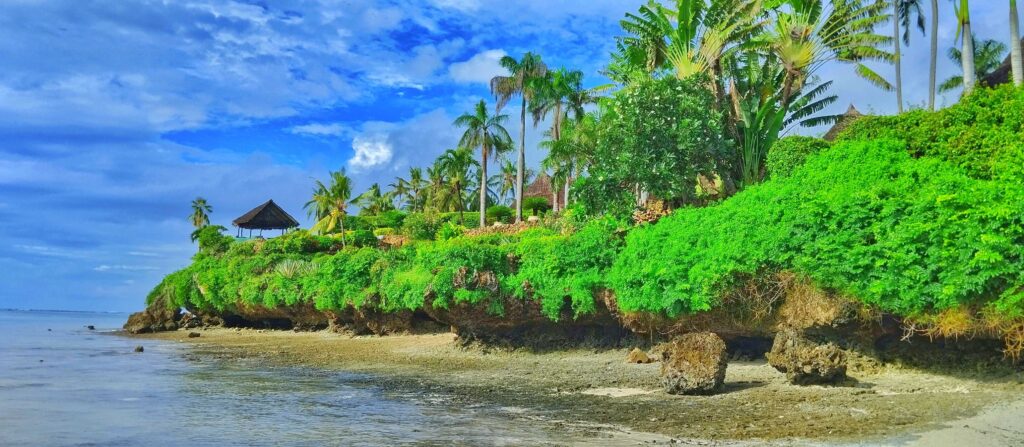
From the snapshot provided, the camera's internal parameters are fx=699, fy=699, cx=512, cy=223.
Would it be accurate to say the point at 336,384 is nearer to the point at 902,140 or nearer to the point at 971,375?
the point at 971,375

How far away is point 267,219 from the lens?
54312 mm

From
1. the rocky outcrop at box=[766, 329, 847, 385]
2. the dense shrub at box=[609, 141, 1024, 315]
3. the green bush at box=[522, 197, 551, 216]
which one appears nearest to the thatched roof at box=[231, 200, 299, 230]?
the green bush at box=[522, 197, 551, 216]

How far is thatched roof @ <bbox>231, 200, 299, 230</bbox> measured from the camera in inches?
2112

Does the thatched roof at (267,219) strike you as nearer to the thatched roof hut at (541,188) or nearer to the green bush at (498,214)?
the green bush at (498,214)

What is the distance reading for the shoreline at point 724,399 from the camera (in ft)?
30.8

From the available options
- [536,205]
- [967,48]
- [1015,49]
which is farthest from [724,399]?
[536,205]

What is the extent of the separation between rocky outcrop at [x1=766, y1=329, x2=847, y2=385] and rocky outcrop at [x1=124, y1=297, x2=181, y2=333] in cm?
4003

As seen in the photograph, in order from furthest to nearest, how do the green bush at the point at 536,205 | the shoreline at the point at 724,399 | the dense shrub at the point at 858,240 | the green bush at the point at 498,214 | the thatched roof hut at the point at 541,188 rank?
the thatched roof hut at the point at 541,188 < the green bush at the point at 536,205 < the green bush at the point at 498,214 < the dense shrub at the point at 858,240 < the shoreline at the point at 724,399

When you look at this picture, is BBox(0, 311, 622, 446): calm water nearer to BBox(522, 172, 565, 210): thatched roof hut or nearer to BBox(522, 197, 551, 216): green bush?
BBox(522, 197, 551, 216): green bush

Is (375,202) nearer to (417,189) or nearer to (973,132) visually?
(417,189)

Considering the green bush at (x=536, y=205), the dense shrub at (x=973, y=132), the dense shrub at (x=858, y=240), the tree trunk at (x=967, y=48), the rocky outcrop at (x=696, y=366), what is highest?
the tree trunk at (x=967, y=48)

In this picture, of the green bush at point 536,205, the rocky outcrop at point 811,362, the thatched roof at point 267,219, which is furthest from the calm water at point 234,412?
the thatched roof at point 267,219

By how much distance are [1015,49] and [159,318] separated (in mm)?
45570

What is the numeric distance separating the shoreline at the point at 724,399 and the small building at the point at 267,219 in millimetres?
35592
